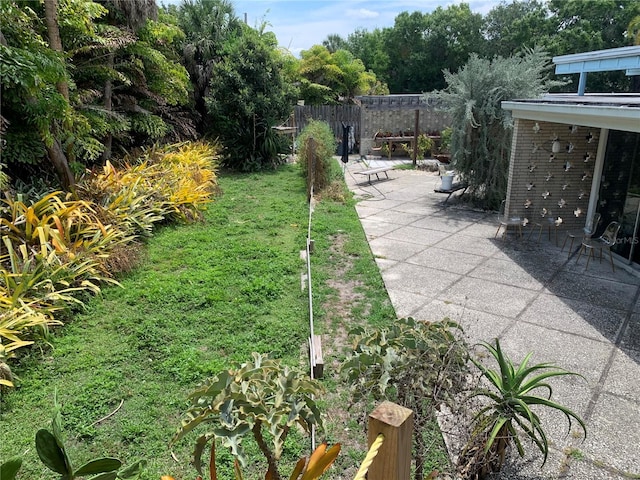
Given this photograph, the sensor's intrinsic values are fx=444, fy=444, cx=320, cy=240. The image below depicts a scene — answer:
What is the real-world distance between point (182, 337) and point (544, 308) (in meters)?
4.13

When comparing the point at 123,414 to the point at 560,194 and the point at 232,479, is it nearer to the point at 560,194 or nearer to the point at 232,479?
the point at 232,479

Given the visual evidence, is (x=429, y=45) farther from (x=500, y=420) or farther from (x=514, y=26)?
(x=500, y=420)

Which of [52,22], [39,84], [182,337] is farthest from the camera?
[52,22]

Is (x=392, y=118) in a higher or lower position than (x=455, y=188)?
higher

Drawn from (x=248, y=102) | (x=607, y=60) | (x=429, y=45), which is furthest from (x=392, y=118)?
(x=429, y=45)

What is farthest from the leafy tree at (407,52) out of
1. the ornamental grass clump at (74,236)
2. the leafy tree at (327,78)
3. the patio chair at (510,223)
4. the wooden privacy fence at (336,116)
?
the ornamental grass clump at (74,236)

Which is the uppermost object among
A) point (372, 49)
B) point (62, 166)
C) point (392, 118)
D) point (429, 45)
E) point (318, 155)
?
point (372, 49)

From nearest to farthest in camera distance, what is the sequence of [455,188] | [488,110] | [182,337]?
[182,337] < [488,110] < [455,188]

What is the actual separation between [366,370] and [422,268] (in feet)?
14.5

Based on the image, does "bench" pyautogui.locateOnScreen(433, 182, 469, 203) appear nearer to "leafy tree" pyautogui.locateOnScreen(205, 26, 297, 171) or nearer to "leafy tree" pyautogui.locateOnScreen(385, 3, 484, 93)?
"leafy tree" pyautogui.locateOnScreen(205, 26, 297, 171)

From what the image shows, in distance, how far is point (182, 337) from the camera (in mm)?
4340

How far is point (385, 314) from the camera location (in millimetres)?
4965

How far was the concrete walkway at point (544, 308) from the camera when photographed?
3.14 metres

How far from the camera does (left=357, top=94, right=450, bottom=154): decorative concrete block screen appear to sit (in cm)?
1844
